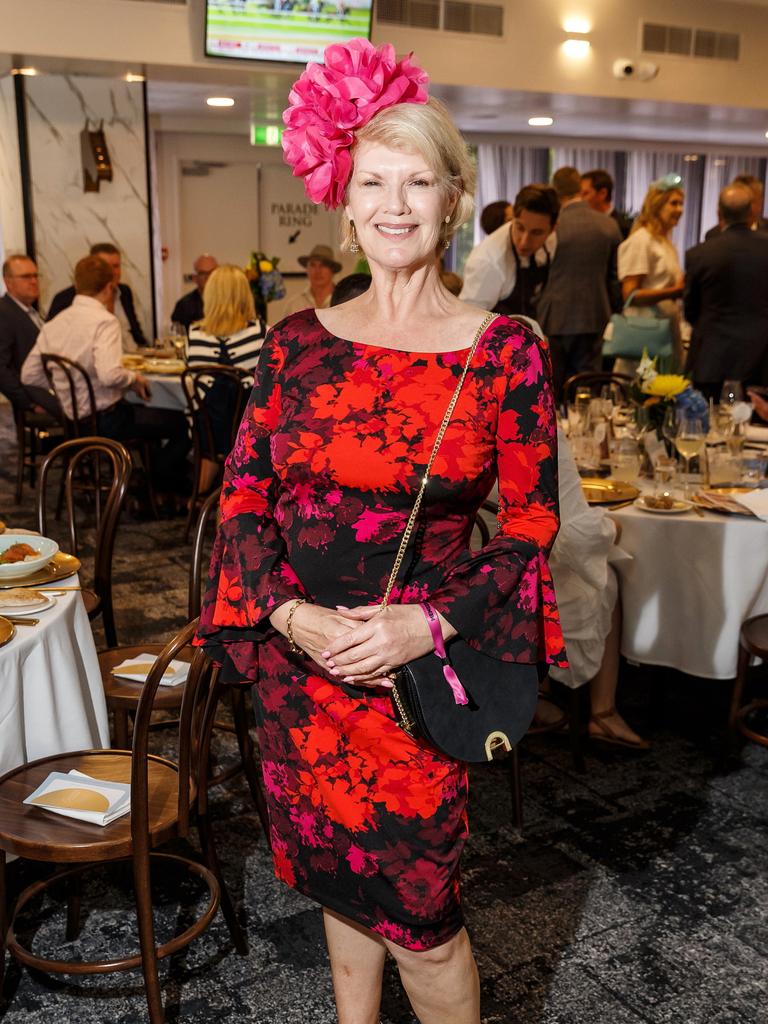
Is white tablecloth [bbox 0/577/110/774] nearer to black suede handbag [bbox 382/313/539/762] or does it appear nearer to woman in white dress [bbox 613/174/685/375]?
black suede handbag [bbox 382/313/539/762]

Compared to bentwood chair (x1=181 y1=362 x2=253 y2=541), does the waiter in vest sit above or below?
above

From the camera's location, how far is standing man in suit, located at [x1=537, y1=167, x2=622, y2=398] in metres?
6.90

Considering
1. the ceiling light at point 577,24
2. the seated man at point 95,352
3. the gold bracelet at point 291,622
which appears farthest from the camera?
the ceiling light at point 577,24

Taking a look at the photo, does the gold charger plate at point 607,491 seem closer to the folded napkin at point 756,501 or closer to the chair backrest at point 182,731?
the folded napkin at point 756,501

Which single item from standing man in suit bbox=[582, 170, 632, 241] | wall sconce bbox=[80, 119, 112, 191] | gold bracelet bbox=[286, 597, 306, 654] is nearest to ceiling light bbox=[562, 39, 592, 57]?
standing man in suit bbox=[582, 170, 632, 241]

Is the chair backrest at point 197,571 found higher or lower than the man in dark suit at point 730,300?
lower

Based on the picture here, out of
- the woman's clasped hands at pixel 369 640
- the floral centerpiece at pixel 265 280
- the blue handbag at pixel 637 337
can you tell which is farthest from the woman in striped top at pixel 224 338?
the woman's clasped hands at pixel 369 640

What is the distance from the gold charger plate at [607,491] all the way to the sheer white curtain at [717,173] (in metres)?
13.4

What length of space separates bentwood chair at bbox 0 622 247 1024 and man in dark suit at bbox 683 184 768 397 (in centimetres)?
436

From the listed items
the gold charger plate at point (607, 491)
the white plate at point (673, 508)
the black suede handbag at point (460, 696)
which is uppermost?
the black suede handbag at point (460, 696)

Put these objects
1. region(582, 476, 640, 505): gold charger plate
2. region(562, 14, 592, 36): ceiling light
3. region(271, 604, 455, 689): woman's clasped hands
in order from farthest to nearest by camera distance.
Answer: region(562, 14, 592, 36): ceiling light → region(582, 476, 640, 505): gold charger plate → region(271, 604, 455, 689): woman's clasped hands

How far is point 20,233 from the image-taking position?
8.28 meters

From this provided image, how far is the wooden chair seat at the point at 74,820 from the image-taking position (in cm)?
195

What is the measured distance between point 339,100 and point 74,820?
54.1 inches
